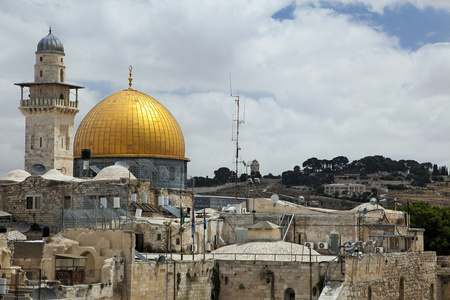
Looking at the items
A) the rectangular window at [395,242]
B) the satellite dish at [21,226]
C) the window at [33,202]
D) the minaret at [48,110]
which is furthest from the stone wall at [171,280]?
the minaret at [48,110]

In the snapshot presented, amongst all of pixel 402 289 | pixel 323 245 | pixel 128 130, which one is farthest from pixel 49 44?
pixel 402 289

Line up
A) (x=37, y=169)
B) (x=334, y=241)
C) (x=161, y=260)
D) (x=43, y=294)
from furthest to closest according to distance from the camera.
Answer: (x=37, y=169)
(x=334, y=241)
(x=161, y=260)
(x=43, y=294)

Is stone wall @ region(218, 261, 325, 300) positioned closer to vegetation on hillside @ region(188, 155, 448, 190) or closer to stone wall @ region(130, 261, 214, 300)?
stone wall @ region(130, 261, 214, 300)

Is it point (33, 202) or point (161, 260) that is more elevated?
point (33, 202)

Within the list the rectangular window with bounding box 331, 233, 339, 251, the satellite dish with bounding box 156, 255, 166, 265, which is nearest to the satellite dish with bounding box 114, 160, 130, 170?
the rectangular window with bounding box 331, 233, 339, 251

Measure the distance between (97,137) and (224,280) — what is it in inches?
580

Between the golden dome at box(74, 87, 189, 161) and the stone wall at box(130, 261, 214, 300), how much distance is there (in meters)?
13.4

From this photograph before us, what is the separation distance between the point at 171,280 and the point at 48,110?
16889 mm

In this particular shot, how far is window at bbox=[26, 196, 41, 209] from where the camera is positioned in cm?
3697

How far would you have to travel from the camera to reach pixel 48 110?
143 ft

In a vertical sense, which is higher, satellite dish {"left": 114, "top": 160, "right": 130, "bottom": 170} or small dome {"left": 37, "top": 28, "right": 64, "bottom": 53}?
small dome {"left": 37, "top": 28, "right": 64, "bottom": 53}

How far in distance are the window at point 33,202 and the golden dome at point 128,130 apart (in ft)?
22.0

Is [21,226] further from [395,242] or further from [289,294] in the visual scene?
[395,242]

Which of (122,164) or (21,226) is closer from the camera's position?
(21,226)
